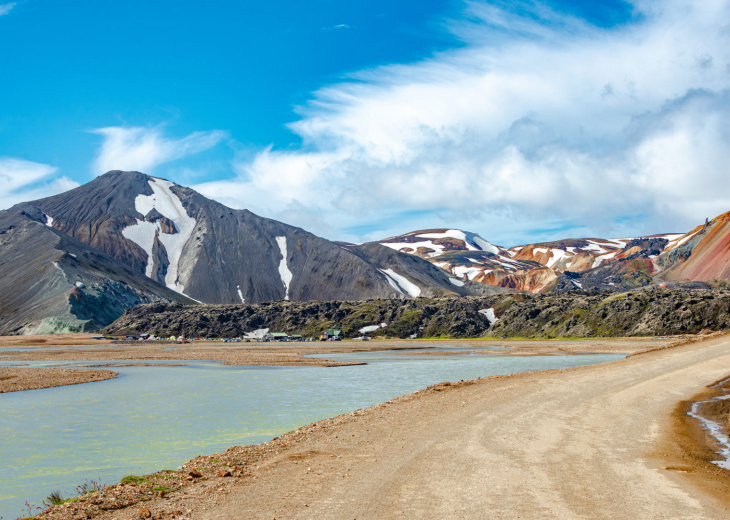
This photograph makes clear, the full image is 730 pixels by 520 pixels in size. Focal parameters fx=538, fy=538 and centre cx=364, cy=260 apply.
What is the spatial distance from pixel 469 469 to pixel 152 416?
678 inches

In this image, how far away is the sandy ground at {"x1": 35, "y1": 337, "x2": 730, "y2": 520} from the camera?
34.6 ft

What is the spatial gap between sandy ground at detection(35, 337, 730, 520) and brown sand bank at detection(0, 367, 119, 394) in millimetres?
27108

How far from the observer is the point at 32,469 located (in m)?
15.9

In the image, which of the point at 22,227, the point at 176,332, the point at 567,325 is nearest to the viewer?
the point at 567,325

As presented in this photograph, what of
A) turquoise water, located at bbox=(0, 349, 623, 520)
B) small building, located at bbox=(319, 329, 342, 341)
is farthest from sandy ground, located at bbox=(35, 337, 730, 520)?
small building, located at bbox=(319, 329, 342, 341)

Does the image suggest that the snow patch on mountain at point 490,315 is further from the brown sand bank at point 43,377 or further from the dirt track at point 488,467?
the dirt track at point 488,467

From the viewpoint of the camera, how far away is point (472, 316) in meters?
123

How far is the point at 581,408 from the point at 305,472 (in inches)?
562

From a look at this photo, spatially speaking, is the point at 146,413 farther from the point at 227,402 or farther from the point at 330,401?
the point at 330,401

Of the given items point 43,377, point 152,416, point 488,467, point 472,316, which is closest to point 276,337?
point 472,316

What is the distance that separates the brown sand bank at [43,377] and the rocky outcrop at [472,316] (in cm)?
7918

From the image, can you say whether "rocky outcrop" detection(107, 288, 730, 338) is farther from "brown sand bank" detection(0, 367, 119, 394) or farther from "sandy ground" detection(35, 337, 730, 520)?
"brown sand bank" detection(0, 367, 119, 394)

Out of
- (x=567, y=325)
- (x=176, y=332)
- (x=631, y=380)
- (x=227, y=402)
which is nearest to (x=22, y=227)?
(x=176, y=332)

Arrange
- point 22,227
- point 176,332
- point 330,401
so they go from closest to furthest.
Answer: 1. point 330,401
2. point 176,332
3. point 22,227
